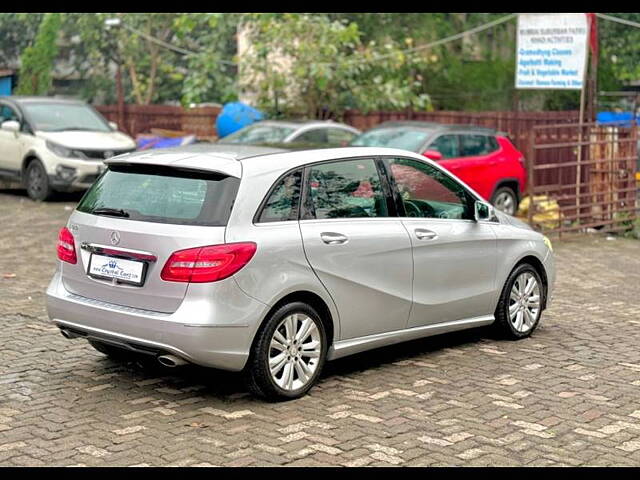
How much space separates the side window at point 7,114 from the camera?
20203 mm

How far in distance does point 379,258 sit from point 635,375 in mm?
1986

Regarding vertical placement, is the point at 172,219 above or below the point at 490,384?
above

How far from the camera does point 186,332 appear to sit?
660cm

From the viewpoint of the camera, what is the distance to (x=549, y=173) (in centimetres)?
1969

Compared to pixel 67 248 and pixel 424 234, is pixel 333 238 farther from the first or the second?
pixel 67 248

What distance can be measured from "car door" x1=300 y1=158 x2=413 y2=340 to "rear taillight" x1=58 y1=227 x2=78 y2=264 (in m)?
1.48

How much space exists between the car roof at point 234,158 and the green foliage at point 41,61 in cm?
2798

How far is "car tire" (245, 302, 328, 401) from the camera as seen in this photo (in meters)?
6.86

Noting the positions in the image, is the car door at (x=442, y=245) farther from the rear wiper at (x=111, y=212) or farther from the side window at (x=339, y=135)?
the side window at (x=339, y=135)

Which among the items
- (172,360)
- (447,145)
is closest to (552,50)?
(447,145)

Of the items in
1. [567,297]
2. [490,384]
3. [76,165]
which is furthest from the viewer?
[76,165]

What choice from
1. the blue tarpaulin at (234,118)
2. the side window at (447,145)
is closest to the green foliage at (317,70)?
the blue tarpaulin at (234,118)
